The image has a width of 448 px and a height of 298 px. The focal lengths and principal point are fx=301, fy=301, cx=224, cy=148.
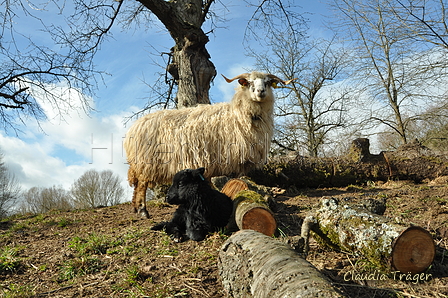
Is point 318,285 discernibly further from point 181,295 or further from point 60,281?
point 60,281

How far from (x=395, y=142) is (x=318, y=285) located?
61.4ft

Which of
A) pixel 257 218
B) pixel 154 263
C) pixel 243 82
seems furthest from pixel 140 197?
pixel 257 218

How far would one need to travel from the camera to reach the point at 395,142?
17.8 meters

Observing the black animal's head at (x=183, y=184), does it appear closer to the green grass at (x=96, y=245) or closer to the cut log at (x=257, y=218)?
the cut log at (x=257, y=218)

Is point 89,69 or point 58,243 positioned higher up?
point 89,69

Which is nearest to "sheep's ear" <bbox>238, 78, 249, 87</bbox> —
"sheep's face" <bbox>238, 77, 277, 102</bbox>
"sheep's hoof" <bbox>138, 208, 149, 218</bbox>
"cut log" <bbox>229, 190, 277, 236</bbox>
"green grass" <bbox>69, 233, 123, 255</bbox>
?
"sheep's face" <bbox>238, 77, 277, 102</bbox>

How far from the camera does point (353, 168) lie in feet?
26.8

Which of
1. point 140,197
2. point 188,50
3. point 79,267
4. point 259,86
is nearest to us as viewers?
point 79,267

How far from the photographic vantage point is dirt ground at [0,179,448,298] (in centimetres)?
268

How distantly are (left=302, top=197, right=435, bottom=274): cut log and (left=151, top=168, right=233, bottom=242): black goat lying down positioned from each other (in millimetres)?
1375

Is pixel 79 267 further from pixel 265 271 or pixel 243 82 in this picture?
pixel 243 82

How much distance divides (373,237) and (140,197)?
4928mm

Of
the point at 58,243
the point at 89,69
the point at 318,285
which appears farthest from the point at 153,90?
the point at 318,285

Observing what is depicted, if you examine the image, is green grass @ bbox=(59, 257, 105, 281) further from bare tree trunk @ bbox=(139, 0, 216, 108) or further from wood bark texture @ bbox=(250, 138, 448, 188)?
bare tree trunk @ bbox=(139, 0, 216, 108)
